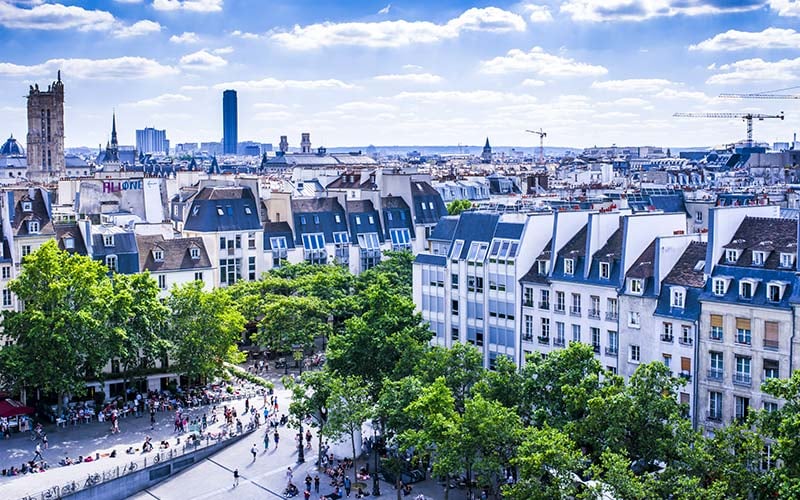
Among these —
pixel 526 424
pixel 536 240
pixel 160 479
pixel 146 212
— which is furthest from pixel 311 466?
pixel 146 212

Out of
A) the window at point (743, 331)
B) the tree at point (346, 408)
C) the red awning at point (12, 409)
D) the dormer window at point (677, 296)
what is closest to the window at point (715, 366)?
the window at point (743, 331)

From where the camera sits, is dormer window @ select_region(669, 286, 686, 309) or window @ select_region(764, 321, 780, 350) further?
dormer window @ select_region(669, 286, 686, 309)

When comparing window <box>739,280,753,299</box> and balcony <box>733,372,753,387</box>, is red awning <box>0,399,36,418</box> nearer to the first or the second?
balcony <box>733,372,753,387</box>

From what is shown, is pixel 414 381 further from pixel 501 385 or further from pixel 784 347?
pixel 784 347

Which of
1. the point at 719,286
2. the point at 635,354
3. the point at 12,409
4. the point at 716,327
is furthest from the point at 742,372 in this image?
the point at 12,409

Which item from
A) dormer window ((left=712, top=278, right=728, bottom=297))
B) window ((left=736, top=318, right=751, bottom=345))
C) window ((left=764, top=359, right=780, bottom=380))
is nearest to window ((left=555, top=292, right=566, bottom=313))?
dormer window ((left=712, top=278, right=728, bottom=297))

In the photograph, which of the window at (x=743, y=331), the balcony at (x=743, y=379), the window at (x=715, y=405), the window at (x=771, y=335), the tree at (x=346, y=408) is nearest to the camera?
the window at (x=771, y=335)

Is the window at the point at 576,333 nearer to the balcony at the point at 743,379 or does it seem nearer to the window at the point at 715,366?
the window at the point at 715,366
